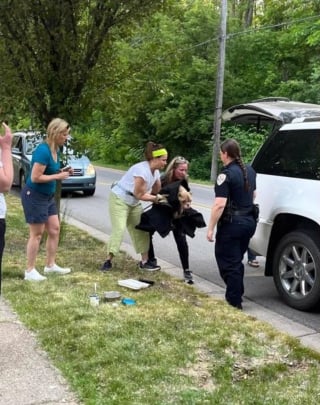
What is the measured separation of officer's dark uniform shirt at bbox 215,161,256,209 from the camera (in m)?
5.36

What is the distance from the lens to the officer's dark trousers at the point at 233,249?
546 cm

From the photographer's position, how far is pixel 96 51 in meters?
7.68

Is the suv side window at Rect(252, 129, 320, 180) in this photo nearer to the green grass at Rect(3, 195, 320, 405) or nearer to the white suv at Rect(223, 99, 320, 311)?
the white suv at Rect(223, 99, 320, 311)

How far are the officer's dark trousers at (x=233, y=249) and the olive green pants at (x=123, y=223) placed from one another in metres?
1.43

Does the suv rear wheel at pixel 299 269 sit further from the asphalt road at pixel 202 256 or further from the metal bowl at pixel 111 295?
the metal bowl at pixel 111 295

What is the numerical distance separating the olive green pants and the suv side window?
156 cm

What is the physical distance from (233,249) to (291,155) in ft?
3.87

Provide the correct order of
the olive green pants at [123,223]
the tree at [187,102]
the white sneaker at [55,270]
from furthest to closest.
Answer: the tree at [187,102] → the olive green pants at [123,223] → the white sneaker at [55,270]

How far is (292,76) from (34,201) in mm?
23653

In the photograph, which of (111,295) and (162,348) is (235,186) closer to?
(111,295)

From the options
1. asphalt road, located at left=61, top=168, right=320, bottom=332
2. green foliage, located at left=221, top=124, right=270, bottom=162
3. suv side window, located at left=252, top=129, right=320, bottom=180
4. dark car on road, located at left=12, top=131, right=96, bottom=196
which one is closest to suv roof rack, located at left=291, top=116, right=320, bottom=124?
suv side window, located at left=252, top=129, right=320, bottom=180

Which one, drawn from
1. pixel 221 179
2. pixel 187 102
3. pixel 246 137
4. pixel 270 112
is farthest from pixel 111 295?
pixel 187 102

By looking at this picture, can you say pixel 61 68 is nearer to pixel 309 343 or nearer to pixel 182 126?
pixel 309 343

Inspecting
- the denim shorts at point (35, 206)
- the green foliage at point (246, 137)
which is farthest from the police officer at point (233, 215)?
the green foliage at point (246, 137)
